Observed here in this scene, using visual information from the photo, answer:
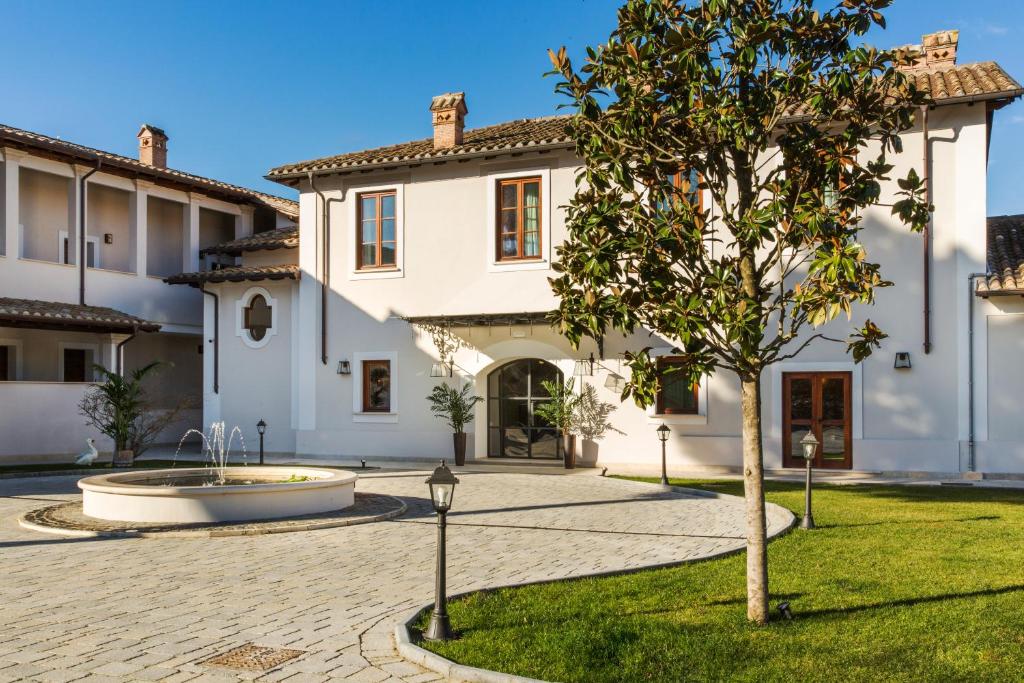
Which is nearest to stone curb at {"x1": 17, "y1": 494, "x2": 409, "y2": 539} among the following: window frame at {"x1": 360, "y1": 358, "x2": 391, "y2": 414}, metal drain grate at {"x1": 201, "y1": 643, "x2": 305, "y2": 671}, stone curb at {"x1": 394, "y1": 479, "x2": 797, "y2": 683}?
stone curb at {"x1": 394, "y1": 479, "x2": 797, "y2": 683}

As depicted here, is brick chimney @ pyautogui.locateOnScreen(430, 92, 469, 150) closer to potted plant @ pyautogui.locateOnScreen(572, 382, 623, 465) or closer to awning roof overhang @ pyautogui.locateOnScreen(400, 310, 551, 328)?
awning roof overhang @ pyautogui.locateOnScreen(400, 310, 551, 328)

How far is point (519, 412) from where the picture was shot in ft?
65.2

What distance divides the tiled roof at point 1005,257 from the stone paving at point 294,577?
256 inches

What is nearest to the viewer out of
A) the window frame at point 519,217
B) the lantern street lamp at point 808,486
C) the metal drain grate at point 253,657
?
the metal drain grate at point 253,657

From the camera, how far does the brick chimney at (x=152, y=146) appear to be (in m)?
26.8

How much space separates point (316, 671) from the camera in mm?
5340

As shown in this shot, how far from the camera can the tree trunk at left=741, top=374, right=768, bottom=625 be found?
6.16 m

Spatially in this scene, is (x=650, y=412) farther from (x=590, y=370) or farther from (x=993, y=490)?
(x=993, y=490)

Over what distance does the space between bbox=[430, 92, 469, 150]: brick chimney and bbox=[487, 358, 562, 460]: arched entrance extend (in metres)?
5.40

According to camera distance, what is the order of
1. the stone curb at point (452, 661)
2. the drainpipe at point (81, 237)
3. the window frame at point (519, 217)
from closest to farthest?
the stone curb at point (452, 661) < the window frame at point (519, 217) < the drainpipe at point (81, 237)

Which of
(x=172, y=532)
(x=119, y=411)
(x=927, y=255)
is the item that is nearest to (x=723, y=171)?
(x=172, y=532)

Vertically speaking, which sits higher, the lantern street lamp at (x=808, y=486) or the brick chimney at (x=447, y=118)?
the brick chimney at (x=447, y=118)

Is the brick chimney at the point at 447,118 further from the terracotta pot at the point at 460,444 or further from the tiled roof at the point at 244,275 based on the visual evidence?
the terracotta pot at the point at 460,444

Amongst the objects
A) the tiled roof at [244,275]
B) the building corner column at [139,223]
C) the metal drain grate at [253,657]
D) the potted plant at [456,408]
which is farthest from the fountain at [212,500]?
the building corner column at [139,223]
